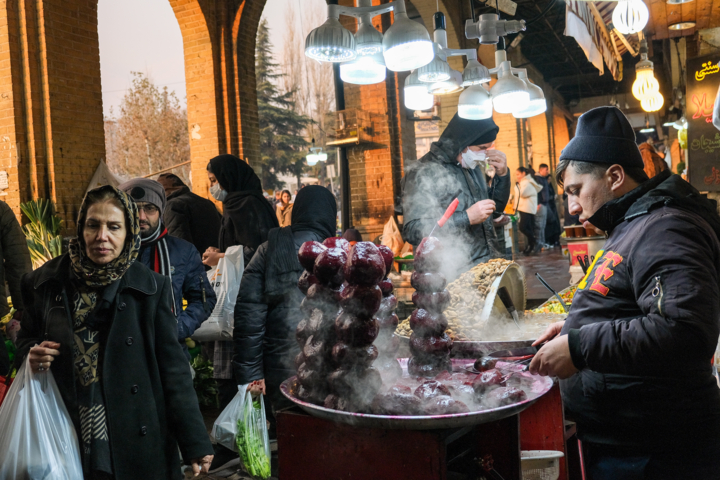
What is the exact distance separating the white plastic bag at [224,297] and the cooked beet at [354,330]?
272 cm

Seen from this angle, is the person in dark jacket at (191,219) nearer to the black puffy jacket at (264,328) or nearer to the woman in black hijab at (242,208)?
the woman in black hijab at (242,208)

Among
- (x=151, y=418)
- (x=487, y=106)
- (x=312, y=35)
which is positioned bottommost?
(x=151, y=418)

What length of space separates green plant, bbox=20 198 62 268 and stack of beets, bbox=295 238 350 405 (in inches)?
204

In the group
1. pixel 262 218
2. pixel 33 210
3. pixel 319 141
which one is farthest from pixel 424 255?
pixel 319 141

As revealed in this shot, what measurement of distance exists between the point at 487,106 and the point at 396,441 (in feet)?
12.1

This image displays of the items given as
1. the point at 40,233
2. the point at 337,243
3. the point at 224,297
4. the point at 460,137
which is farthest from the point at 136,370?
the point at 40,233

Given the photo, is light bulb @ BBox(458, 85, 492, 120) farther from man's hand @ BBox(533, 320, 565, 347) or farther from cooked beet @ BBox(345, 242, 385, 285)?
cooked beet @ BBox(345, 242, 385, 285)

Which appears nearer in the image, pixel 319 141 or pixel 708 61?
pixel 708 61

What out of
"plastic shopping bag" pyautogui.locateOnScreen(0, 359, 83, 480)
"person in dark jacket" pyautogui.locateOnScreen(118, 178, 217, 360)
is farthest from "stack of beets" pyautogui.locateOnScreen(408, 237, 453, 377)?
"person in dark jacket" pyautogui.locateOnScreen(118, 178, 217, 360)

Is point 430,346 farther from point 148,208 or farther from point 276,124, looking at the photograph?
point 276,124

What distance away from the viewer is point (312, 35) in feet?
12.5

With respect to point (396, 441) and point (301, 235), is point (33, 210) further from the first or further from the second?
point (396, 441)

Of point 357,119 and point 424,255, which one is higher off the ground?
point 357,119

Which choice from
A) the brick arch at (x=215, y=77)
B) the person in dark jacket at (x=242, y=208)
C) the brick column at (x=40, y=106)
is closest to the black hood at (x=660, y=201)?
the person in dark jacket at (x=242, y=208)
